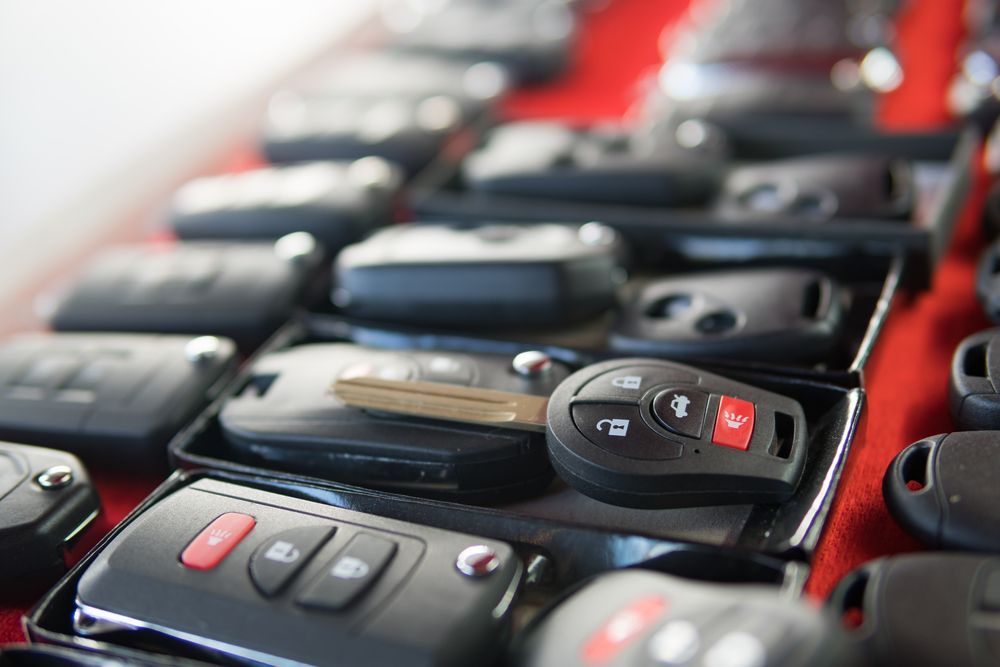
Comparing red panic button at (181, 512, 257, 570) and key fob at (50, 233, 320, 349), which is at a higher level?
key fob at (50, 233, 320, 349)

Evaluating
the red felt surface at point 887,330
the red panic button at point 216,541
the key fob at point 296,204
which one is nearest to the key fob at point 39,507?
the red felt surface at point 887,330

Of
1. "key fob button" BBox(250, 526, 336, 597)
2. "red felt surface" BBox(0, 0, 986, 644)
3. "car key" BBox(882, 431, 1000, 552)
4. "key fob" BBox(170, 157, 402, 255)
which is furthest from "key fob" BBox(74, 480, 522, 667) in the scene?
"key fob" BBox(170, 157, 402, 255)

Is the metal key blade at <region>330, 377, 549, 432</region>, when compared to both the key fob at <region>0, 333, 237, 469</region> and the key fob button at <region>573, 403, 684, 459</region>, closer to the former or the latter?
the key fob button at <region>573, 403, 684, 459</region>

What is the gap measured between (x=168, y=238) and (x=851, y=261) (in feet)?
2.66

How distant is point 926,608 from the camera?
0.46 m

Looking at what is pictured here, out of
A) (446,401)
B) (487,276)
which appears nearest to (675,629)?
(446,401)

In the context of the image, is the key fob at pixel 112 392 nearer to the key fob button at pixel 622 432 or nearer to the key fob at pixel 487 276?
the key fob at pixel 487 276

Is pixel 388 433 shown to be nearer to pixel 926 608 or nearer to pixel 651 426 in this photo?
pixel 651 426

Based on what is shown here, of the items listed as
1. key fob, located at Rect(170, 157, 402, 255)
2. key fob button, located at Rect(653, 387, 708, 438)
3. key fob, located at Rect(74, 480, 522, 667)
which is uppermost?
key fob, located at Rect(170, 157, 402, 255)

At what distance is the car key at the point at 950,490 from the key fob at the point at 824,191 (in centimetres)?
32

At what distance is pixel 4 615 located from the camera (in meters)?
0.63

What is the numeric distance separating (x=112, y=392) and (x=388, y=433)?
10.4 inches

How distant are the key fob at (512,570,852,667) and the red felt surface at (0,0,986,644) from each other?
156mm

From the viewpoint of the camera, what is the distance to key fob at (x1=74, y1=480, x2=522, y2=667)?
478 millimetres
